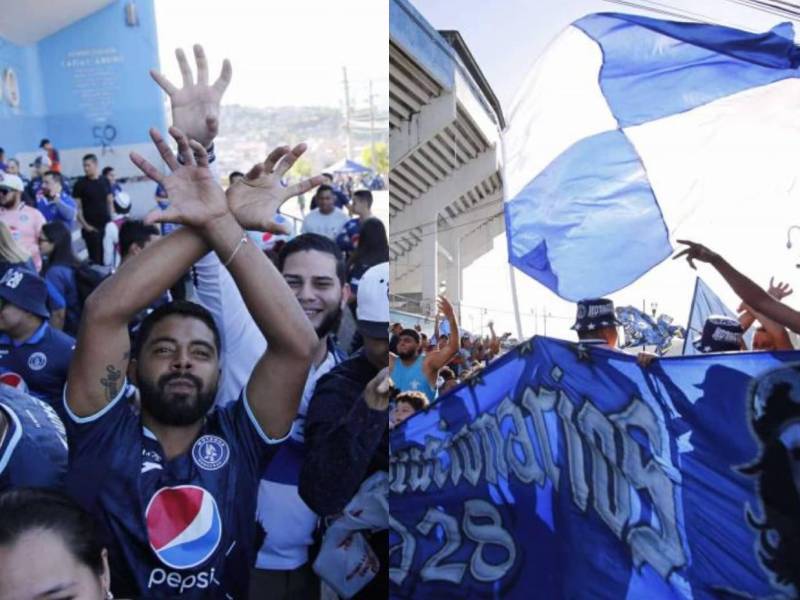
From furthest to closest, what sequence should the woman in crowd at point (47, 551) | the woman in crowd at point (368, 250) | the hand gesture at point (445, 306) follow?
the hand gesture at point (445, 306), the woman in crowd at point (368, 250), the woman in crowd at point (47, 551)

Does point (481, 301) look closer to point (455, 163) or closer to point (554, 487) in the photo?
point (455, 163)

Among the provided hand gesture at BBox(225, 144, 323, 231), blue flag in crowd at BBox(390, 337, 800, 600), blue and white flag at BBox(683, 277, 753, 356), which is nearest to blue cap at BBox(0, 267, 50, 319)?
hand gesture at BBox(225, 144, 323, 231)

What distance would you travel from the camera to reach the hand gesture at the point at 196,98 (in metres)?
1.73

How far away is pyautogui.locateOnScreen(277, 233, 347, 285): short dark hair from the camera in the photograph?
1836mm

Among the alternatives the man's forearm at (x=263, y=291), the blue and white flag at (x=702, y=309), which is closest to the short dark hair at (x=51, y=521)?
the man's forearm at (x=263, y=291)

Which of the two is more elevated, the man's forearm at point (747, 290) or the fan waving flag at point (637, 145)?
the fan waving flag at point (637, 145)

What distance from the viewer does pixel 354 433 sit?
180 centimetres

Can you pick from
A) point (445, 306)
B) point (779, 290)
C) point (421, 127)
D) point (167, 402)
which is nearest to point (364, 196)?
point (421, 127)

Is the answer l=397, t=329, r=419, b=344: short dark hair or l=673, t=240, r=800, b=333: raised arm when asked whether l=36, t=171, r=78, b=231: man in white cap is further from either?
l=673, t=240, r=800, b=333: raised arm

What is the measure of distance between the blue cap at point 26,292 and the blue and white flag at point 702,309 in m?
1.26

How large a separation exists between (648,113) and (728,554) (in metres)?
0.96

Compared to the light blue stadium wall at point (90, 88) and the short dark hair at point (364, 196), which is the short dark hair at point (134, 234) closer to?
the light blue stadium wall at point (90, 88)

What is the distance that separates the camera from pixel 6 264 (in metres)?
1.85

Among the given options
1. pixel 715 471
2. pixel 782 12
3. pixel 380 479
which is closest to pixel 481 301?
pixel 380 479
